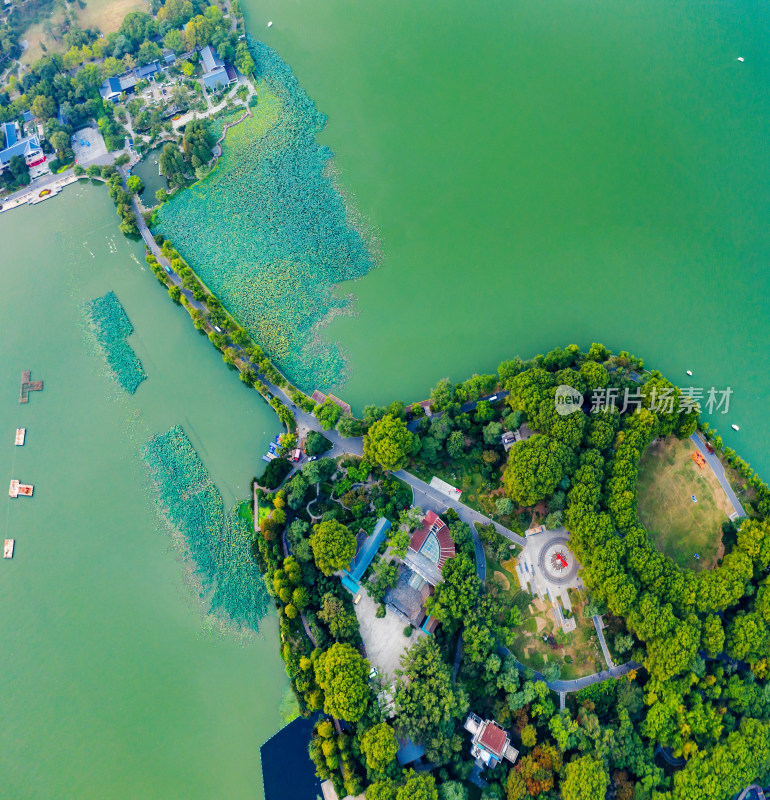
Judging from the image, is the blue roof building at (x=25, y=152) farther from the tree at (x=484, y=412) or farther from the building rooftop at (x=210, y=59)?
the tree at (x=484, y=412)

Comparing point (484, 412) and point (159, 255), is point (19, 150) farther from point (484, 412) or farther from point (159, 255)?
point (484, 412)

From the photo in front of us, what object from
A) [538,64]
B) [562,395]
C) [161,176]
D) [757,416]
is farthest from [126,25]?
[757,416]

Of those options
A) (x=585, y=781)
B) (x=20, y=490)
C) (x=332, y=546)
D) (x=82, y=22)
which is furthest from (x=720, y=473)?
(x=82, y=22)

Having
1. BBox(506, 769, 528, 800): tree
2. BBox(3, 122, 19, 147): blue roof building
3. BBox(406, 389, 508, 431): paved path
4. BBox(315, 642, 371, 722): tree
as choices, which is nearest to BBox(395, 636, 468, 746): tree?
BBox(315, 642, 371, 722): tree

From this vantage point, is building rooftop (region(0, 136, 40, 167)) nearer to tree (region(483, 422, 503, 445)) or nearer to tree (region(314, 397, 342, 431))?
tree (region(314, 397, 342, 431))

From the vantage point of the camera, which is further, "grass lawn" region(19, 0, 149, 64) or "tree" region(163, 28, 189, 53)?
"grass lawn" region(19, 0, 149, 64)

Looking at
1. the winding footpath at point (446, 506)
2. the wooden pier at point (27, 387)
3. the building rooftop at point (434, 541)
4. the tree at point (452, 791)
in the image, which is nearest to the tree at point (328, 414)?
the winding footpath at point (446, 506)

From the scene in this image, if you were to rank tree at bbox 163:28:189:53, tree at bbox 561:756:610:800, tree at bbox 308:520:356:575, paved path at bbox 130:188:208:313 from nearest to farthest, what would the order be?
tree at bbox 561:756:610:800 < tree at bbox 308:520:356:575 < paved path at bbox 130:188:208:313 < tree at bbox 163:28:189:53
